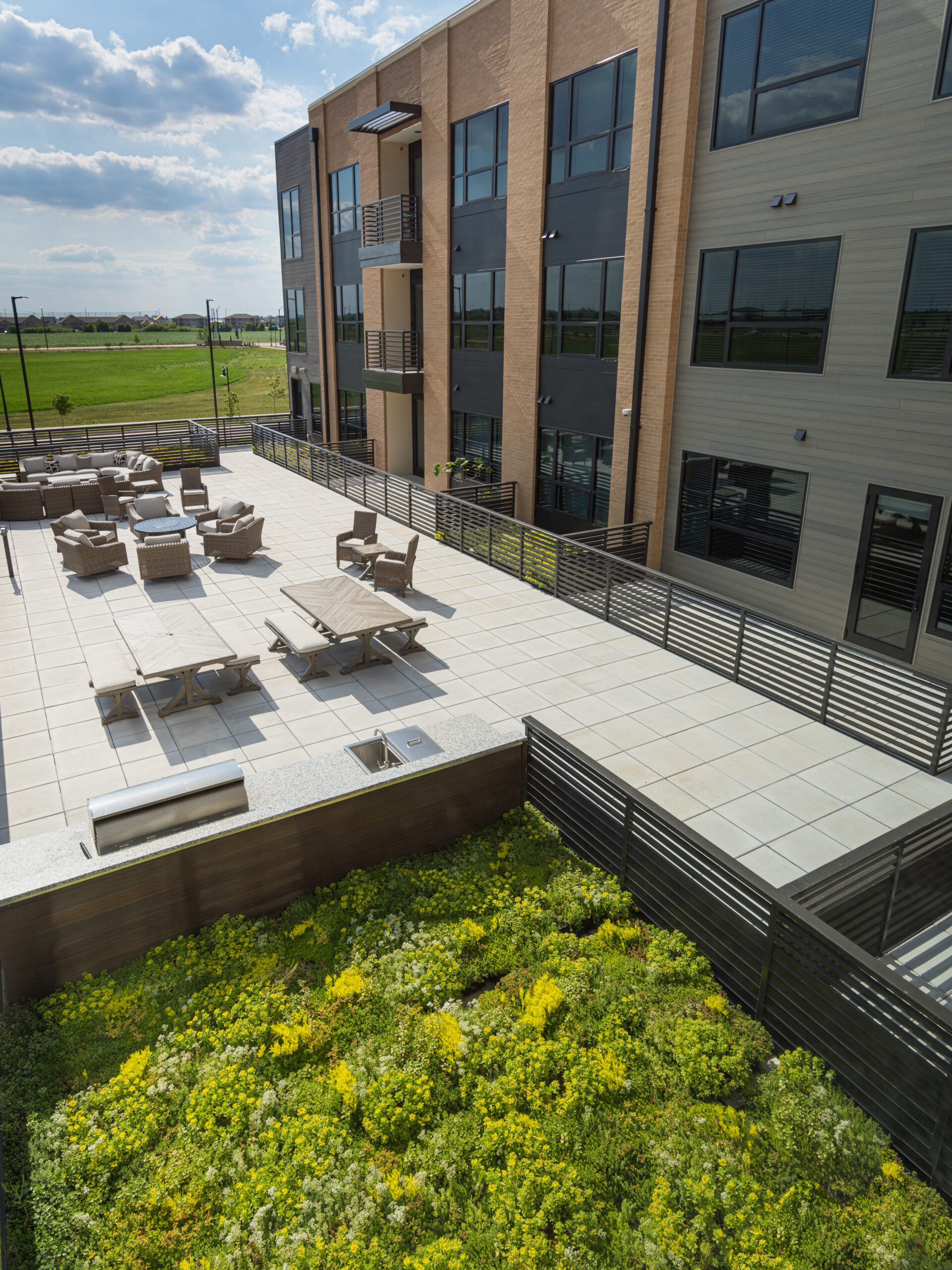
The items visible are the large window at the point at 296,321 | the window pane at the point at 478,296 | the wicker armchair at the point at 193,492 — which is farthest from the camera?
the large window at the point at 296,321

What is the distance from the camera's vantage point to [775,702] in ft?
31.8

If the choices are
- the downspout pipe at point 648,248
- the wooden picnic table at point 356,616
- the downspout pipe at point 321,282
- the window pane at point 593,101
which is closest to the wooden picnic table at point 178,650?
the wooden picnic table at point 356,616

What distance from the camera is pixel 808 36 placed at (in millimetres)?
10609

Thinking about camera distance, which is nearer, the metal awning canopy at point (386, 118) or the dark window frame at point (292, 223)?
the metal awning canopy at point (386, 118)

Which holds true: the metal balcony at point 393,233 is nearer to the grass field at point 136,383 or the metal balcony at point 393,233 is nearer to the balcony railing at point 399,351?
the balcony railing at point 399,351

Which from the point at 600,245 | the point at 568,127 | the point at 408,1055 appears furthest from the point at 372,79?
the point at 408,1055

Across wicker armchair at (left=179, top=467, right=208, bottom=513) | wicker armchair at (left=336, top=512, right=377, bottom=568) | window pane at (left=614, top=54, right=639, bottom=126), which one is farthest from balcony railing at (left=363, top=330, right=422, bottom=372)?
window pane at (left=614, top=54, right=639, bottom=126)

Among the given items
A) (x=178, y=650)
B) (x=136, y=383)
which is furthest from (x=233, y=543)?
(x=136, y=383)

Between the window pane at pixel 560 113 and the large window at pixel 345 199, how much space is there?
403 inches

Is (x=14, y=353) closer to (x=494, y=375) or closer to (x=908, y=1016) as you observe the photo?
(x=494, y=375)

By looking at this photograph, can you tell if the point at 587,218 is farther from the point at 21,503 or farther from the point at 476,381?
the point at 21,503

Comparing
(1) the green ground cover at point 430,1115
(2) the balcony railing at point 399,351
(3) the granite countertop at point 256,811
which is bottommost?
(1) the green ground cover at point 430,1115

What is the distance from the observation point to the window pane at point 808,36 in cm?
1000

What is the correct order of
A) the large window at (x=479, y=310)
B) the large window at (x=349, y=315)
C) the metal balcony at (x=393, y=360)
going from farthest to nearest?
the large window at (x=349, y=315)
the metal balcony at (x=393, y=360)
the large window at (x=479, y=310)
